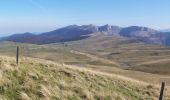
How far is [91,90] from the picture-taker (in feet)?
85.6

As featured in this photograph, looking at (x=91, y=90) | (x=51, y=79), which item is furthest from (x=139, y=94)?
(x=51, y=79)

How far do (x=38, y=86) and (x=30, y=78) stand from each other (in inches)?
49.1

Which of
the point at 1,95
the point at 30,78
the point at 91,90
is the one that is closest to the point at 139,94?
the point at 91,90

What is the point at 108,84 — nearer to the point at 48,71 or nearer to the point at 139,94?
the point at 139,94

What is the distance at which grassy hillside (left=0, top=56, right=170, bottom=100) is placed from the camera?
22.4 meters

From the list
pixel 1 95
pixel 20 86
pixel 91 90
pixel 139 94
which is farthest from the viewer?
pixel 139 94

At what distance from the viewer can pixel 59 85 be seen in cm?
2505

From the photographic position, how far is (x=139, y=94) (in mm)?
28328

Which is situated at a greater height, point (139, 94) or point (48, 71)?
point (48, 71)

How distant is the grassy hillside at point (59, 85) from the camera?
2236 cm

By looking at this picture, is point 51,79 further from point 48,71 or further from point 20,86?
point 20,86

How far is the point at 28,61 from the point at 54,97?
636 cm

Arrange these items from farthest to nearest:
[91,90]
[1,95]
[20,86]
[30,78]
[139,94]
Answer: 1. [139,94]
2. [91,90]
3. [30,78]
4. [20,86]
5. [1,95]

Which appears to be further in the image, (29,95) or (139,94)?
(139,94)
